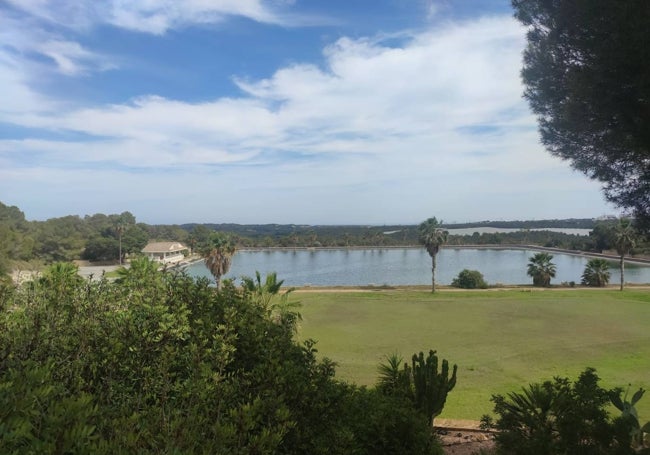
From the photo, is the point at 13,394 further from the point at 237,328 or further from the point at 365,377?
the point at 365,377

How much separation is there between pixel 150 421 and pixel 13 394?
0.99m

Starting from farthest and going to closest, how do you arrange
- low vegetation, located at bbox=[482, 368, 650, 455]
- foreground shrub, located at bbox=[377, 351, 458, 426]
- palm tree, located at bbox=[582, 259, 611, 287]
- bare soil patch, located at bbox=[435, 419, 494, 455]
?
1. palm tree, located at bbox=[582, 259, 611, 287]
2. foreground shrub, located at bbox=[377, 351, 458, 426]
3. bare soil patch, located at bbox=[435, 419, 494, 455]
4. low vegetation, located at bbox=[482, 368, 650, 455]

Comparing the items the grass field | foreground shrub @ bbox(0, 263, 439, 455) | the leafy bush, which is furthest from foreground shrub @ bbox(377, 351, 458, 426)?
the leafy bush

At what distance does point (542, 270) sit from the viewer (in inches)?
1591

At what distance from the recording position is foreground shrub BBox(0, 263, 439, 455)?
2252 mm

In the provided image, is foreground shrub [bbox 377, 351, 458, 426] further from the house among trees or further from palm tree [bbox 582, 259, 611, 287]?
the house among trees

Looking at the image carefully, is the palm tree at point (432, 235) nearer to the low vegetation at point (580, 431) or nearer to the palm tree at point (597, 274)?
the palm tree at point (597, 274)

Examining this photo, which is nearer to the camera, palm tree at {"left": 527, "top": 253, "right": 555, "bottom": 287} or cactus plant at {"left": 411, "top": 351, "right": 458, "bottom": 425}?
cactus plant at {"left": 411, "top": 351, "right": 458, "bottom": 425}

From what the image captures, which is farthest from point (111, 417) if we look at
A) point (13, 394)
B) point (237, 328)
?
point (237, 328)

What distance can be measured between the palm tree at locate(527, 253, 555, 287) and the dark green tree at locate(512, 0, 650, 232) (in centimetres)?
3653

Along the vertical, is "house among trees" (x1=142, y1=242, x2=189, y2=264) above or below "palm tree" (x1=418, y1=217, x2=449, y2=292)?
below

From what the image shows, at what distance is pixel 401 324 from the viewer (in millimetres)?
23609

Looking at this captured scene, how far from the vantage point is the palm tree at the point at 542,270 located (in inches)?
1582

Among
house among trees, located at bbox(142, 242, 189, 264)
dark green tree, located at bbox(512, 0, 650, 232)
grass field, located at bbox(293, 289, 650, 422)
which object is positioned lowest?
grass field, located at bbox(293, 289, 650, 422)
